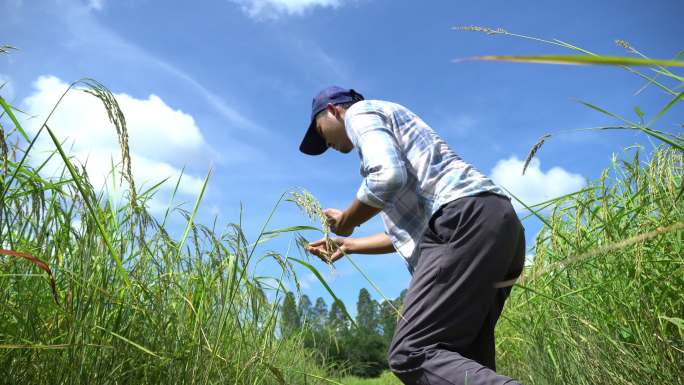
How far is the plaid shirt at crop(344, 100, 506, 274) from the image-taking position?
1915mm

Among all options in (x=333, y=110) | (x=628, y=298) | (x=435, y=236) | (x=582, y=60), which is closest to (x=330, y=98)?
(x=333, y=110)

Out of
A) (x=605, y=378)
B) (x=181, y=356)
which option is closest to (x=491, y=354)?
(x=605, y=378)

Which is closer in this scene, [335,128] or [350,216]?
[350,216]

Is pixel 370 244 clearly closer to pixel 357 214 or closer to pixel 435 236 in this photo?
pixel 357 214

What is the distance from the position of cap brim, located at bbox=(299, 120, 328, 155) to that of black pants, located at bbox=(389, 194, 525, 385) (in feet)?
3.08

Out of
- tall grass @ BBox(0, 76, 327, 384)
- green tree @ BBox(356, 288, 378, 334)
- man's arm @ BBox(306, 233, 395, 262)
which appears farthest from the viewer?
green tree @ BBox(356, 288, 378, 334)

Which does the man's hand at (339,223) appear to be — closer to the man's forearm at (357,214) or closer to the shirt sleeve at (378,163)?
the man's forearm at (357,214)

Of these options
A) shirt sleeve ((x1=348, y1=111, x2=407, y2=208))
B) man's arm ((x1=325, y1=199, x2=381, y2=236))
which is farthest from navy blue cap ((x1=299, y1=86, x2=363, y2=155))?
man's arm ((x1=325, y1=199, x2=381, y2=236))

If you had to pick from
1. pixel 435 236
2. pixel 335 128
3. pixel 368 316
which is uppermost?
pixel 368 316

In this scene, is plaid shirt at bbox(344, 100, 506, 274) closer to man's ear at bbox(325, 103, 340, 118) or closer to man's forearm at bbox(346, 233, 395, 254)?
man's forearm at bbox(346, 233, 395, 254)

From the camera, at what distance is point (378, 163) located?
191 cm

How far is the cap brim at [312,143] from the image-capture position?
8.70 feet

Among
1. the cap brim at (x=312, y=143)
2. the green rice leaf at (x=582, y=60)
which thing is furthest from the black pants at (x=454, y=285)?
the green rice leaf at (x=582, y=60)

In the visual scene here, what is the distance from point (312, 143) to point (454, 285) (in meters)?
1.16
